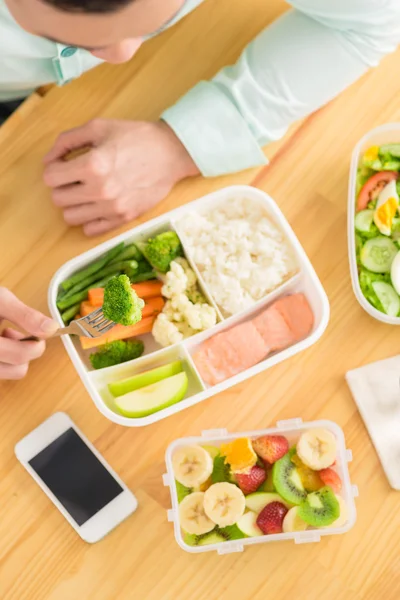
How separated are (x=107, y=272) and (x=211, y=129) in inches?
12.0

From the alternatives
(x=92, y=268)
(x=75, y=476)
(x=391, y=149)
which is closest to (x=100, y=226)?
(x=92, y=268)

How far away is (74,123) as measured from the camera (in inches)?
46.8

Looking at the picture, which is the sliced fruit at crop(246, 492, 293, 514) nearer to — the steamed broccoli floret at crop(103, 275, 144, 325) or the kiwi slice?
the kiwi slice

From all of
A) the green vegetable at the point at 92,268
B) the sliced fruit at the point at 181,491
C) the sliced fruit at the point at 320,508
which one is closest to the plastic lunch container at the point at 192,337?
the green vegetable at the point at 92,268

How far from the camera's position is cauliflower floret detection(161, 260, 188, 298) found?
1104 mm

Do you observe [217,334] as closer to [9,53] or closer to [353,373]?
[353,373]

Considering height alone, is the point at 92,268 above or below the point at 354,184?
above

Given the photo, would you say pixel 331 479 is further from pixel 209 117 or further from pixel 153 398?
pixel 209 117

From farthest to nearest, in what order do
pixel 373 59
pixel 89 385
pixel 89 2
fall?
pixel 373 59, pixel 89 385, pixel 89 2

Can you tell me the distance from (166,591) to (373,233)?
679 millimetres

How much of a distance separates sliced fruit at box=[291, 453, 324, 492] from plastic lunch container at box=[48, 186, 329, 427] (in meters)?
0.16

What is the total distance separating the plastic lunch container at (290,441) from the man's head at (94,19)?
0.63 m

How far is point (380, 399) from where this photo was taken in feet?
3.67

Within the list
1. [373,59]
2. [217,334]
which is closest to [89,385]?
[217,334]
